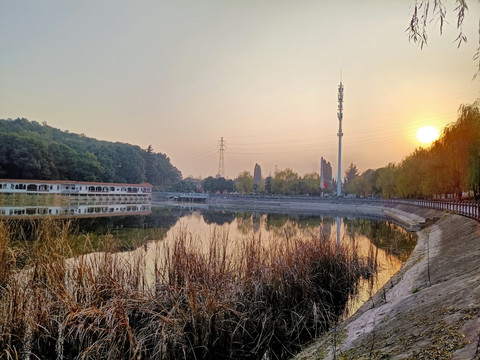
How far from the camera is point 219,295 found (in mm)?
4078

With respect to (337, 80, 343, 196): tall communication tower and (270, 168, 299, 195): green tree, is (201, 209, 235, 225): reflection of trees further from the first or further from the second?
(270, 168, 299, 195): green tree

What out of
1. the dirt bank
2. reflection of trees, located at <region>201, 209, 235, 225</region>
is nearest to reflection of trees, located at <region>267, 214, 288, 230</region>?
reflection of trees, located at <region>201, 209, 235, 225</region>

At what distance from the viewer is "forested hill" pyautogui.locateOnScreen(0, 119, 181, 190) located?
4053cm

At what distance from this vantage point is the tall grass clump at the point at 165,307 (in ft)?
10.9

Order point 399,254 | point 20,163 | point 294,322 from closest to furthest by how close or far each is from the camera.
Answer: point 294,322
point 399,254
point 20,163

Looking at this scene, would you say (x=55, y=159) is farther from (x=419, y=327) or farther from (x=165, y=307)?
(x=419, y=327)

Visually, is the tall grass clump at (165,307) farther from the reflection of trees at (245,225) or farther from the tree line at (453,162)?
the tree line at (453,162)

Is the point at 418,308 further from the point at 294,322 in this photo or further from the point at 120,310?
the point at 120,310

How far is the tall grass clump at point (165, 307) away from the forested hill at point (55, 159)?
43.4 m

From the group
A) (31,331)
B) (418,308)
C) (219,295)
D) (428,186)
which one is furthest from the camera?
(428,186)

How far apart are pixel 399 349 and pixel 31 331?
11.5 feet

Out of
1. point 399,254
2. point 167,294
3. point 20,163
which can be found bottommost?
point 399,254

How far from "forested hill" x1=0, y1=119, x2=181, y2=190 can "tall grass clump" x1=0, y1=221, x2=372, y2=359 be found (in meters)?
43.4

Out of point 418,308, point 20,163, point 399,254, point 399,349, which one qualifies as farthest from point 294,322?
point 20,163
